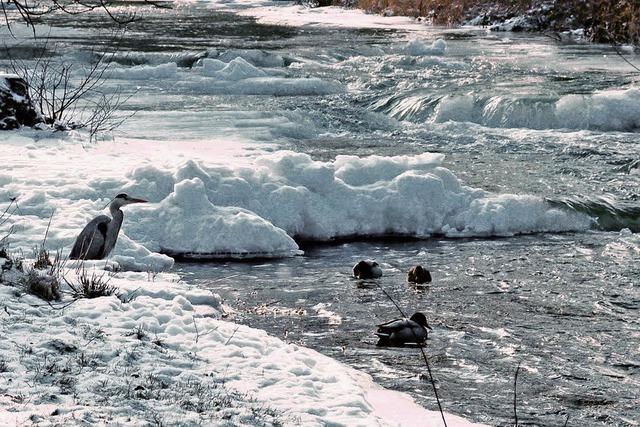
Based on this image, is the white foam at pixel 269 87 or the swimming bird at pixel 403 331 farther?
the white foam at pixel 269 87

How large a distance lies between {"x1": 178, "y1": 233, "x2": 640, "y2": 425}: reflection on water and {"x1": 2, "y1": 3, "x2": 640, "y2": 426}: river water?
0.08 feet

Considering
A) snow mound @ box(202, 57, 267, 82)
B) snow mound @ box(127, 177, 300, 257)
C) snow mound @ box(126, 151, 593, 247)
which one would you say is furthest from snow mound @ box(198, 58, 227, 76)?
snow mound @ box(127, 177, 300, 257)

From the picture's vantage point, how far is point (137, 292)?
25.7ft

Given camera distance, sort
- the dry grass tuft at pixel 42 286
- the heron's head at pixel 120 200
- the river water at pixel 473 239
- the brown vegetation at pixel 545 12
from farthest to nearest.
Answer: the brown vegetation at pixel 545 12, the heron's head at pixel 120 200, the river water at pixel 473 239, the dry grass tuft at pixel 42 286

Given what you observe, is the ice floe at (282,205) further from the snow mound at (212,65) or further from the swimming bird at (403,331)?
the snow mound at (212,65)

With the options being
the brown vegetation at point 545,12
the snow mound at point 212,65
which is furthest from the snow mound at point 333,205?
the brown vegetation at point 545,12

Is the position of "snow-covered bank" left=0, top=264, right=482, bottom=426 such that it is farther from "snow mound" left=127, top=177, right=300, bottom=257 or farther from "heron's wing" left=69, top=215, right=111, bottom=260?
"snow mound" left=127, top=177, right=300, bottom=257

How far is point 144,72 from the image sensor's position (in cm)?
2628

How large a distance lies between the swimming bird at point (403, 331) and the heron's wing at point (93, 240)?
2.97 metres

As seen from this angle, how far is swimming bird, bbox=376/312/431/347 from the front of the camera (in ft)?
25.3

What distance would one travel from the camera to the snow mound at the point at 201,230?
11125 millimetres

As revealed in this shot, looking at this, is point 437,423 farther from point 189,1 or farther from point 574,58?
point 189,1

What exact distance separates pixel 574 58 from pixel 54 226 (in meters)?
20.3

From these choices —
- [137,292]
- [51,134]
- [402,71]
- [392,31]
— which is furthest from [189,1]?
[137,292]
